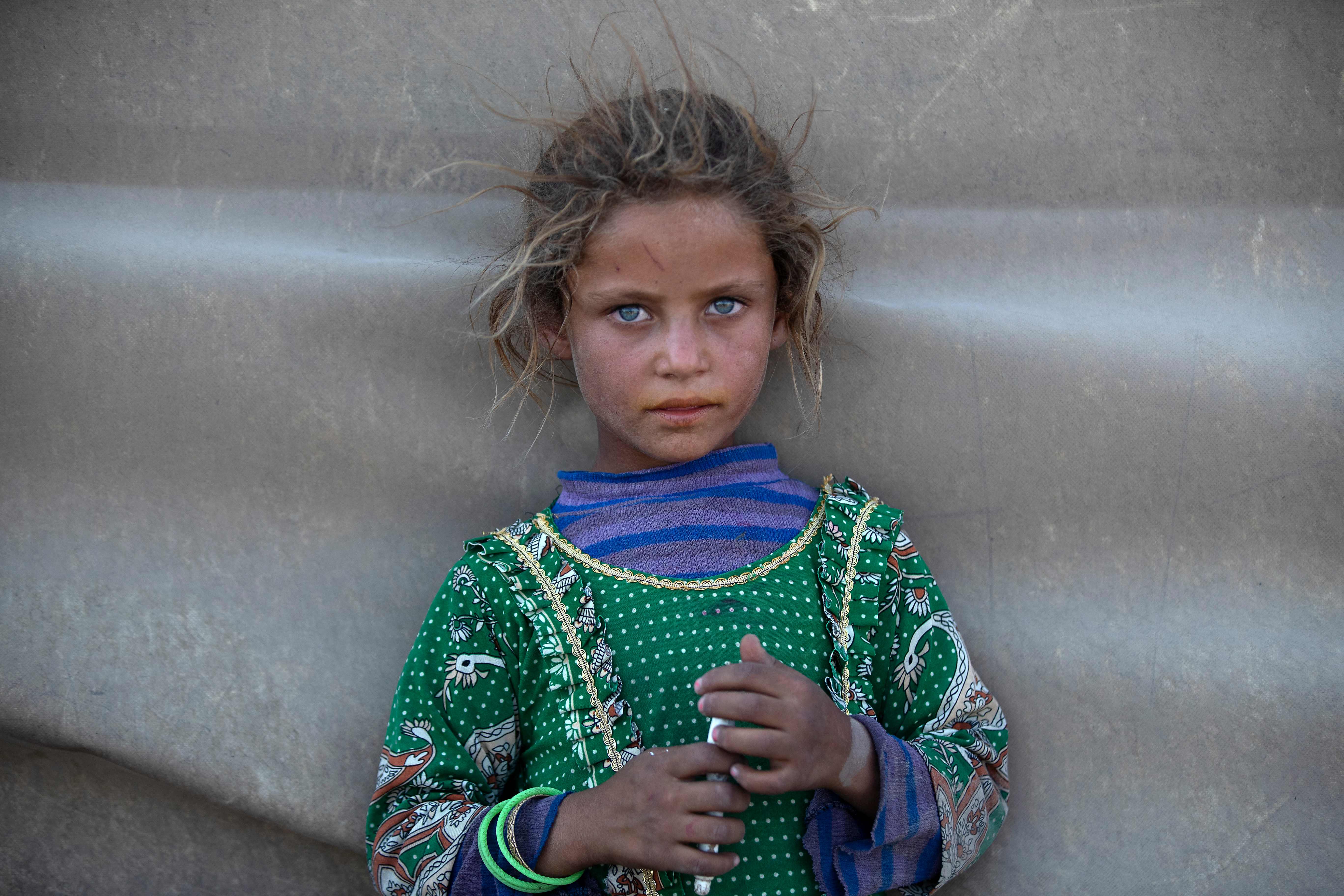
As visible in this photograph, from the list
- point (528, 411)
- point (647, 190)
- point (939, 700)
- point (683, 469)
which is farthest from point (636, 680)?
point (647, 190)

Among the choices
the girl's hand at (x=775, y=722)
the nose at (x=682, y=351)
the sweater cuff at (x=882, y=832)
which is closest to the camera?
the girl's hand at (x=775, y=722)

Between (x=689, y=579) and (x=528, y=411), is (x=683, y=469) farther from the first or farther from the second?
(x=528, y=411)

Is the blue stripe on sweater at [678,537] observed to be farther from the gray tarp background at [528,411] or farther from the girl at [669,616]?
the gray tarp background at [528,411]

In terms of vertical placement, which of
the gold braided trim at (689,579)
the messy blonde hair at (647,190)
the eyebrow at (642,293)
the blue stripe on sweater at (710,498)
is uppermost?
the messy blonde hair at (647,190)

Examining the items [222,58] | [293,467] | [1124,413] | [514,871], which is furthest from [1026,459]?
[222,58]

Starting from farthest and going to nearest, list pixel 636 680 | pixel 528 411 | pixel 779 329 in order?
pixel 528 411
pixel 779 329
pixel 636 680

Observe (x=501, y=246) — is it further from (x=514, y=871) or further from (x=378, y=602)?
(x=514, y=871)

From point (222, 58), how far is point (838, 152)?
109cm

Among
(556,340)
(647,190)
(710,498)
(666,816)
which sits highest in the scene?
(647,190)

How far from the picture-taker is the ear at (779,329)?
158cm

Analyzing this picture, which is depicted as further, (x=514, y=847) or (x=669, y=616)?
(x=669, y=616)

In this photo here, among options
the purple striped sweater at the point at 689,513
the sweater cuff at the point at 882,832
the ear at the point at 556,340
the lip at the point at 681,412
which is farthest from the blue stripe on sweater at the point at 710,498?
the sweater cuff at the point at 882,832

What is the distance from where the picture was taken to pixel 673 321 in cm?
137

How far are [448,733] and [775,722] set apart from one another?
49 cm
